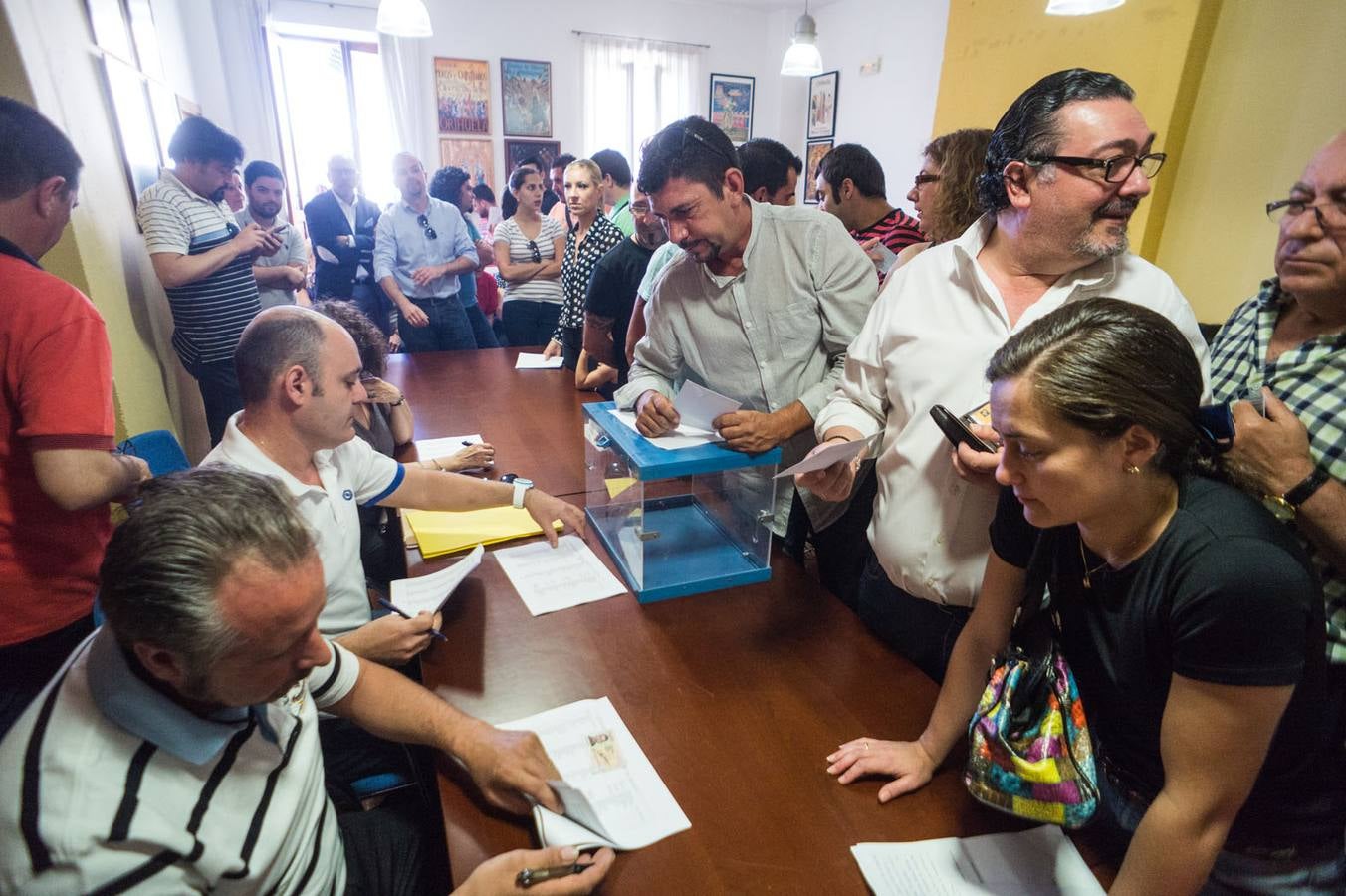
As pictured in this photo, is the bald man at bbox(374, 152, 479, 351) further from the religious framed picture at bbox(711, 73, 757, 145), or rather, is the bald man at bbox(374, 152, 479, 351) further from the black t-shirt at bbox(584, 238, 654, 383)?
the religious framed picture at bbox(711, 73, 757, 145)

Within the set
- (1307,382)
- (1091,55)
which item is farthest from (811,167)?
(1307,382)

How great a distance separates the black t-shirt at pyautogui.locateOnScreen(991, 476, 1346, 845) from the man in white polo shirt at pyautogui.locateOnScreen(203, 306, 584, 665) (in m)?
1.11

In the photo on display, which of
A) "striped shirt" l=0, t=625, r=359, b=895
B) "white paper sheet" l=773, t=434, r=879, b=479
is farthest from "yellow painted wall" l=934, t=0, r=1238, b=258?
"striped shirt" l=0, t=625, r=359, b=895

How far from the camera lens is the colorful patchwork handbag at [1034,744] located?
0.84 metres

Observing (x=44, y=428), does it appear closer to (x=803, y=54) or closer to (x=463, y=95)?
(x=803, y=54)

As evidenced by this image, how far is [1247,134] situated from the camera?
3.16 meters

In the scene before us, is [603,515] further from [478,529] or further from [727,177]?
[727,177]

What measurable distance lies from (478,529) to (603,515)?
325 mm

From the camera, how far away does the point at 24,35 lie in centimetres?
217

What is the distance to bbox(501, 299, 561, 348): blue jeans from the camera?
4.36 m

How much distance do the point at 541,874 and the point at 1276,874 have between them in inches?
38.2

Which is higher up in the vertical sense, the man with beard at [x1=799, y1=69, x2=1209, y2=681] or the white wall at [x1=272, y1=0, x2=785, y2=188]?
the white wall at [x1=272, y1=0, x2=785, y2=188]

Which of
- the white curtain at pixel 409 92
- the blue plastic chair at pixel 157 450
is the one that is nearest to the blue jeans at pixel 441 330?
the blue plastic chair at pixel 157 450

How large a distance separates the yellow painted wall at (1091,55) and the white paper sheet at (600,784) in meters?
3.78
